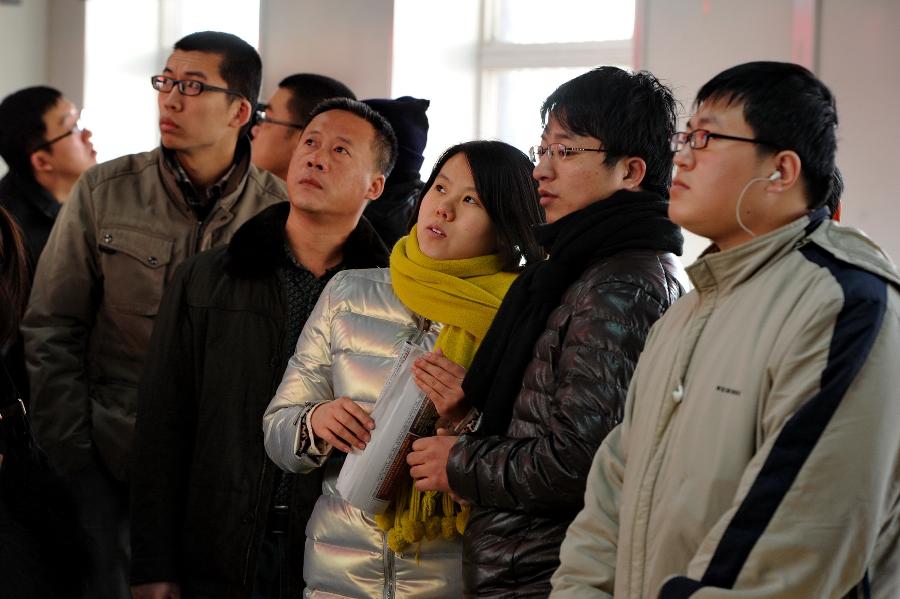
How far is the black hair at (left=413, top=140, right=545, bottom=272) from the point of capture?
7.63ft

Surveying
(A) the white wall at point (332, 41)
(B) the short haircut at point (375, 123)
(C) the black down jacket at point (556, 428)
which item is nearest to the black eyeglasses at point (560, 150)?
(C) the black down jacket at point (556, 428)

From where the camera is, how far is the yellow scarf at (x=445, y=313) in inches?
87.0

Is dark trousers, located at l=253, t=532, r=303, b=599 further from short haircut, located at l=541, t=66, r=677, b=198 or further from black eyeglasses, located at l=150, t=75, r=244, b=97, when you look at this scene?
black eyeglasses, located at l=150, t=75, r=244, b=97

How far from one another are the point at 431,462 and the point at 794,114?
84 cm

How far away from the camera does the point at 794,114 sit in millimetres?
1576

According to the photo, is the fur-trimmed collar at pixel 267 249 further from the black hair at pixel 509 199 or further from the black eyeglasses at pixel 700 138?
the black eyeglasses at pixel 700 138

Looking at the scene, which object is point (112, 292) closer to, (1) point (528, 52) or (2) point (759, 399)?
(2) point (759, 399)

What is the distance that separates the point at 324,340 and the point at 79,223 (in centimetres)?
103

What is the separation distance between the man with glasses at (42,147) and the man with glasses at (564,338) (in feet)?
8.97

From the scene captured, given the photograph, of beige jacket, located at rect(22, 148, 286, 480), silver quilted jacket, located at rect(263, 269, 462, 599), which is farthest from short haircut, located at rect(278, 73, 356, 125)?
silver quilted jacket, located at rect(263, 269, 462, 599)

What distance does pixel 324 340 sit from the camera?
7.95ft

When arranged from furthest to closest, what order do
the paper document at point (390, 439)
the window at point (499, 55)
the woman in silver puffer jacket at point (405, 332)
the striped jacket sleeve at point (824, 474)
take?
1. the window at point (499, 55)
2. the woman in silver puffer jacket at point (405, 332)
3. the paper document at point (390, 439)
4. the striped jacket sleeve at point (824, 474)

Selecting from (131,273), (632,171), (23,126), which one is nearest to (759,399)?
(632,171)

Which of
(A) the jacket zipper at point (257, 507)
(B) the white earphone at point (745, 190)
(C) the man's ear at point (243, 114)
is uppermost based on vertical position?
(C) the man's ear at point (243, 114)
